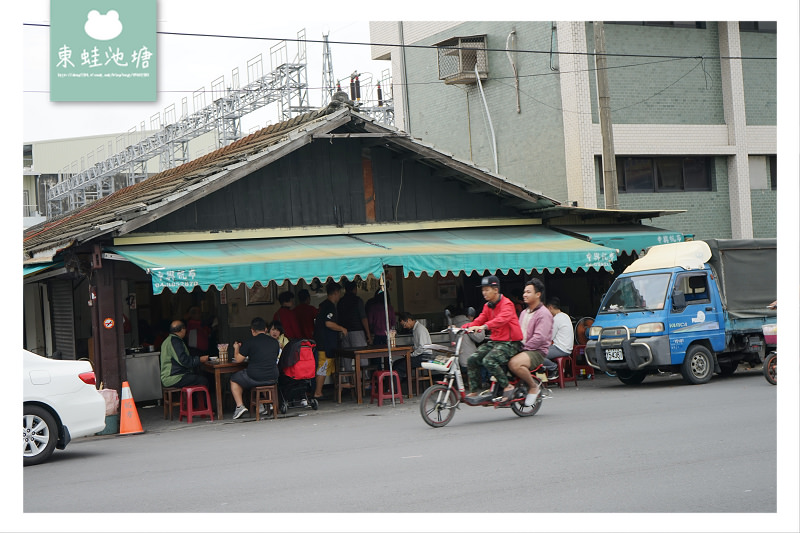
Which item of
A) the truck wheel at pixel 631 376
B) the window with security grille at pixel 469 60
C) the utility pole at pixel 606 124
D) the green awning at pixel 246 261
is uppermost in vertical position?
the window with security grille at pixel 469 60

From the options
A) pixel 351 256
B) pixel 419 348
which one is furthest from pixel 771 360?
pixel 351 256

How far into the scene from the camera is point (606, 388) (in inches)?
636

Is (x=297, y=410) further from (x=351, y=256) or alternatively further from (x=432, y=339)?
(x=432, y=339)

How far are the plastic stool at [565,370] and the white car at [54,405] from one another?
8281 millimetres

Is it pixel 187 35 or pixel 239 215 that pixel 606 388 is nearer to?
pixel 239 215

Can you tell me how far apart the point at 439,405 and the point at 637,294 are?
567cm

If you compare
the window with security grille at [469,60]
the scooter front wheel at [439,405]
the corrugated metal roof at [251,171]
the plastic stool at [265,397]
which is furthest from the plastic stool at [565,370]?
the window with security grille at [469,60]

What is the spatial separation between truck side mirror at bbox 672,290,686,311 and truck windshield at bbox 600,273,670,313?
0.15 meters

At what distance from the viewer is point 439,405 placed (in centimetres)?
1182

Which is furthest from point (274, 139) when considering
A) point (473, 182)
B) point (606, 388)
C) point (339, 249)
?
point (606, 388)

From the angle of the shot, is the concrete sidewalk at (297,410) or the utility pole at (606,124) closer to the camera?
the concrete sidewalk at (297,410)

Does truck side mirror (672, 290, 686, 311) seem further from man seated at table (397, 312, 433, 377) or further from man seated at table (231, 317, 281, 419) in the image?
man seated at table (231, 317, 281, 419)

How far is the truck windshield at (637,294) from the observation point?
15656mm

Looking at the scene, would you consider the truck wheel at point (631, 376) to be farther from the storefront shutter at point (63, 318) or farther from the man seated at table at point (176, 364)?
the storefront shutter at point (63, 318)
